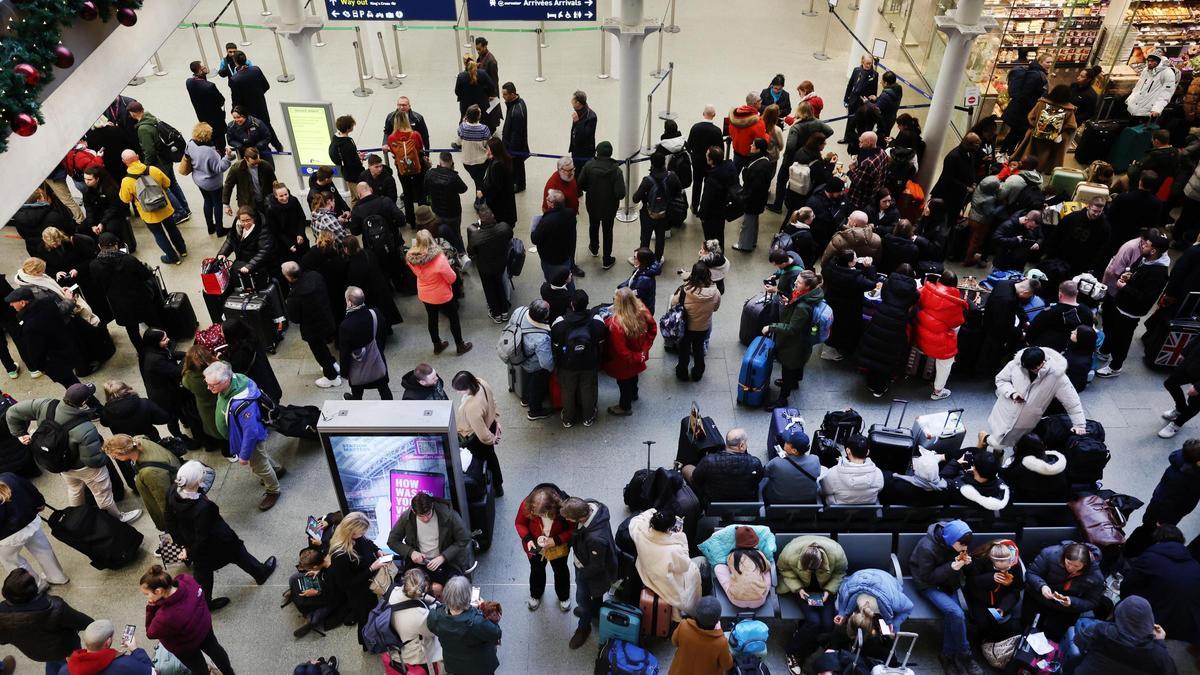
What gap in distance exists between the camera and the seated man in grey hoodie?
6.29 metres

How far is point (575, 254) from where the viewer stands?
10.5 metres

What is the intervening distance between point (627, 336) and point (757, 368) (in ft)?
4.31

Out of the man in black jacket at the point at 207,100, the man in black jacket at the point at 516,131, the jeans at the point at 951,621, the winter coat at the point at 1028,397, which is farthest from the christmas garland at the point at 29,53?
the winter coat at the point at 1028,397

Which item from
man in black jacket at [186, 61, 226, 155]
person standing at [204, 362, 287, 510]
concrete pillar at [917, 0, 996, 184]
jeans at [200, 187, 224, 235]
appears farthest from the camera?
man in black jacket at [186, 61, 226, 155]

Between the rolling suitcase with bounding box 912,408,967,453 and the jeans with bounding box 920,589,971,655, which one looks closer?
the jeans with bounding box 920,589,971,655

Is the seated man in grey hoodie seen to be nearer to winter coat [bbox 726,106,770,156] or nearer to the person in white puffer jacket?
winter coat [bbox 726,106,770,156]

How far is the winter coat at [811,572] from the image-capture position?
5.97m

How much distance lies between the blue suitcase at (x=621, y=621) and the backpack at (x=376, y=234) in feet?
15.4

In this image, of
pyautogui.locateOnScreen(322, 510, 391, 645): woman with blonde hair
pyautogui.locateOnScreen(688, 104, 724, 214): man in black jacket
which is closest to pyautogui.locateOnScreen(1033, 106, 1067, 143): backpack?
pyautogui.locateOnScreen(688, 104, 724, 214): man in black jacket

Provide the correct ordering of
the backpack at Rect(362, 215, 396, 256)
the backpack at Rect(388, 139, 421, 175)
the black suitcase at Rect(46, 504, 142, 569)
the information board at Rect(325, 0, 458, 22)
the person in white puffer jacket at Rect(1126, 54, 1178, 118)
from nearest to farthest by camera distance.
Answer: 1. the black suitcase at Rect(46, 504, 142, 569)
2. the backpack at Rect(362, 215, 396, 256)
3. the information board at Rect(325, 0, 458, 22)
4. the backpack at Rect(388, 139, 421, 175)
5. the person in white puffer jacket at Rect(1126, 54, 1178, 118)

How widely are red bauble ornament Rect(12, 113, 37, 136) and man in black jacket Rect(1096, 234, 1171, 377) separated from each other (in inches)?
346

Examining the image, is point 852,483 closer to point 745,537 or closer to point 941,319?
point 745,537

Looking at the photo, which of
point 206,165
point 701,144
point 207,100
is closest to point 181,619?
point 206,165

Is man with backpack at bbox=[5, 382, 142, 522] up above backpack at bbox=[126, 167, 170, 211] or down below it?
below
